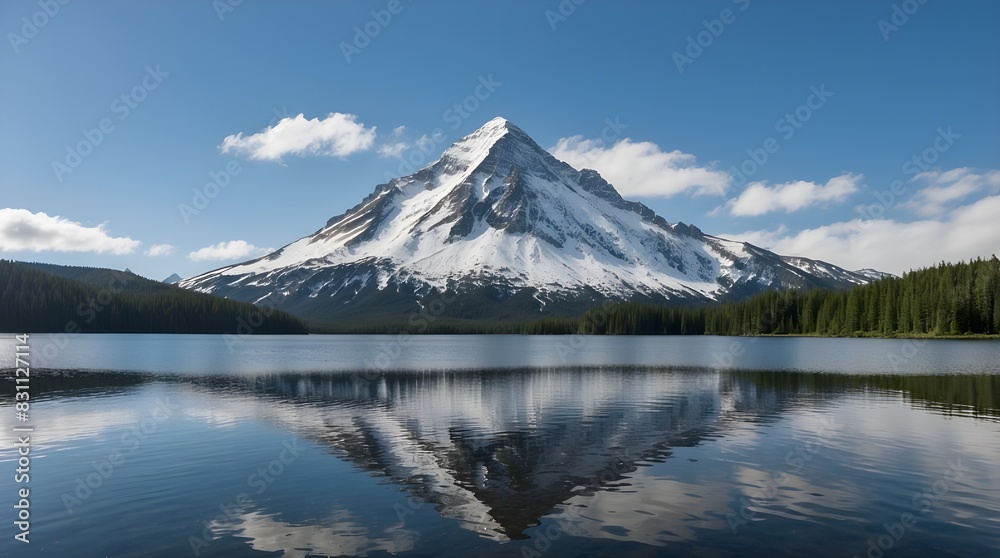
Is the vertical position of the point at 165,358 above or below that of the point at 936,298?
below

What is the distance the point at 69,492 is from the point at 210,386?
4644cm

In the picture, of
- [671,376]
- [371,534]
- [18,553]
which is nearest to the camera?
[18,553]

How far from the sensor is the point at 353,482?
29250 mm

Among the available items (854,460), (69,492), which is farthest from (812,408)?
(69,492)

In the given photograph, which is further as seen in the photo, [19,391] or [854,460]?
[19,391]

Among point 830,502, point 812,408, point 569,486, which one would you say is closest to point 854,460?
point 830,502

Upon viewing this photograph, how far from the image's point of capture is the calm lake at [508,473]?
21578 millimetres

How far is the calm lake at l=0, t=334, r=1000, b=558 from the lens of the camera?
21578mm

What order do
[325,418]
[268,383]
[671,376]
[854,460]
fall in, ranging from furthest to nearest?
[671,376]
[268,383]
[325,418]
[854,460]

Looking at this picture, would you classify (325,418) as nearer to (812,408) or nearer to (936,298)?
(812,408)

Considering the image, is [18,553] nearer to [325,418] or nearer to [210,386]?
[325,418]

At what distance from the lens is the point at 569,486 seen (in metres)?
28.7

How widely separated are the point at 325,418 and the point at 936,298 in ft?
686

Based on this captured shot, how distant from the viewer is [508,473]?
31.1 m
